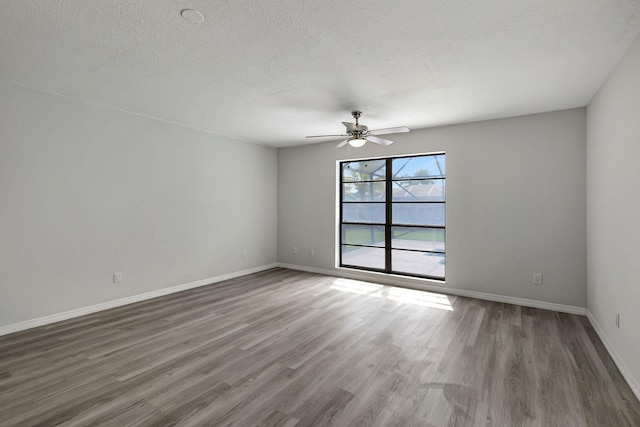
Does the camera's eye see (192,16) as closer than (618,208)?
Yes

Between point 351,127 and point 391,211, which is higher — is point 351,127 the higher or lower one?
the higher one

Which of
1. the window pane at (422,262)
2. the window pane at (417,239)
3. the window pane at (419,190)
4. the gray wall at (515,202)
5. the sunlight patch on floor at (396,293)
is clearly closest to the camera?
the gray wall at (515,202)

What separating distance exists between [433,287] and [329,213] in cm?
229

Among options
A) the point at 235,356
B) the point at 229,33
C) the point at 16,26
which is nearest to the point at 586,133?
the point at 229,33

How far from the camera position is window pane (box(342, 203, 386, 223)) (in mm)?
5621

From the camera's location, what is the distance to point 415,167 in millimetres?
5355

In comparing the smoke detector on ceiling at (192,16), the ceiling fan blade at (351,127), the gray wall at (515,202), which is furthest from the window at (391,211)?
the smoke detector on ceiling at (192,16)

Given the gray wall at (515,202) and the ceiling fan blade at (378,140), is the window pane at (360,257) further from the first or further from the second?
the ceiling fan blade at (378,140)

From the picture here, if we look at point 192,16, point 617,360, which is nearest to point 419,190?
point 617,360

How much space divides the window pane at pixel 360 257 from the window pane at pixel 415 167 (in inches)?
58.9

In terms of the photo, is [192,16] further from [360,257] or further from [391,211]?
[360,257]

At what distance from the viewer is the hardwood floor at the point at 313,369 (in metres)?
1.97

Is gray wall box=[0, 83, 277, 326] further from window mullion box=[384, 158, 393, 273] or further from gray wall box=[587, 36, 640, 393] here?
gray wall box=[587, 36, 640, 393]

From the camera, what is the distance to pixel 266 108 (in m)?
3.91
